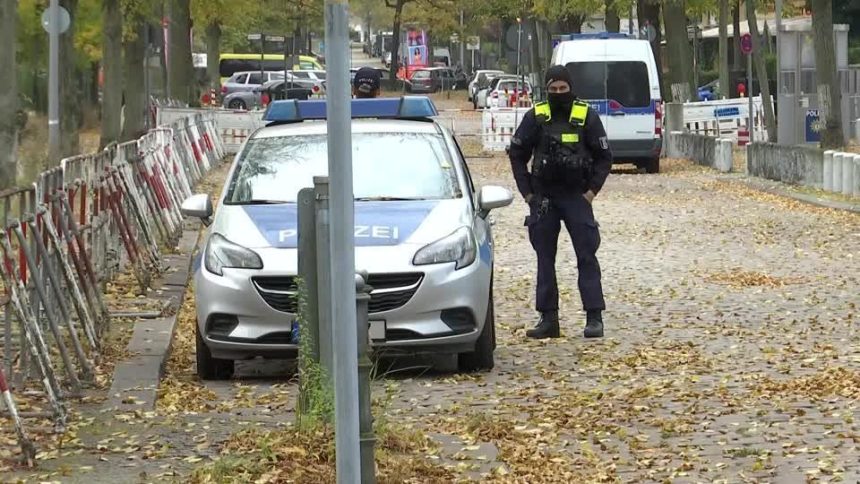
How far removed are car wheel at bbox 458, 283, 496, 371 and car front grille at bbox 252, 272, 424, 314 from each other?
630mm

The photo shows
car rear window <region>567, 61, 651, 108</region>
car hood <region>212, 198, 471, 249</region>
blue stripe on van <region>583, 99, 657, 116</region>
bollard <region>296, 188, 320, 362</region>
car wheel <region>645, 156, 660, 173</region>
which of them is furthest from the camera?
car wheel <region>645, 156, 660, 173</region>

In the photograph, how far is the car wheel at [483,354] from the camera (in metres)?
11.2

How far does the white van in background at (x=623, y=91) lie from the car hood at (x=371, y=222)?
2405 cm

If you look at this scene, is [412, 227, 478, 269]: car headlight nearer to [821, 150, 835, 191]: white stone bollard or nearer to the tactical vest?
the tactical vest

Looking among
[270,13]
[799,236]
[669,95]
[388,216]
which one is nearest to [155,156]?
[799,236]

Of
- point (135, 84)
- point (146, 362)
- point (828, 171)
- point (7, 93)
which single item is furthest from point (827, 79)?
point (146, 362)

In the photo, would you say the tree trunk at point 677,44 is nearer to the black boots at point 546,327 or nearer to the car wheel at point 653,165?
the car wheel at point 653,165

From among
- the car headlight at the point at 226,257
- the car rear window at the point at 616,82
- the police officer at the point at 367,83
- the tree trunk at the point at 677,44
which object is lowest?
the car headlight at the point at 226,257

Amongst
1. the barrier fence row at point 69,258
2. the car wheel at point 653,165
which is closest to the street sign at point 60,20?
the barrier fence row at point 69,258

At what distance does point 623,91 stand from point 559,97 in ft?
76.2

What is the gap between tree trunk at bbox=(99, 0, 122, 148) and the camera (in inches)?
1412

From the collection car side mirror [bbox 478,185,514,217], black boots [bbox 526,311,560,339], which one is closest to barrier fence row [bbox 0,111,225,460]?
car side mirror [bbox 478,185,514,217]

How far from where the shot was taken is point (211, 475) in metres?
7.68

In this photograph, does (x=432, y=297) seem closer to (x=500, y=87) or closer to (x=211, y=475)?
(x=211, y=475)
